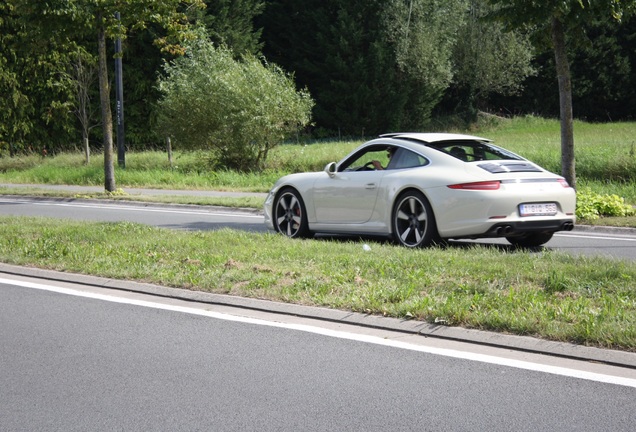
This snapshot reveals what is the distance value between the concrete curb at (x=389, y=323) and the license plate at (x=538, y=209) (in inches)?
151

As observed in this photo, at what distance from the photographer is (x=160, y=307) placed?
7750 mm

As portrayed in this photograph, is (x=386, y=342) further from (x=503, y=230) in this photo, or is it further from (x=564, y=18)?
(x=564, y=18)

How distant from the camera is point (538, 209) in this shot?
1031cm

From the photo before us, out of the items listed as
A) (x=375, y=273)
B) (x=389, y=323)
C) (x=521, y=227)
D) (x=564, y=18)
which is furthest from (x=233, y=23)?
(x=389, y=323)

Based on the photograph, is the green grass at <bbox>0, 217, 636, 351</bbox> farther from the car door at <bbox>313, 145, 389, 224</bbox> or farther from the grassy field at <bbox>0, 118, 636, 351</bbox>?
the car door at <bbox>313, 145, 389, 224</bbox>

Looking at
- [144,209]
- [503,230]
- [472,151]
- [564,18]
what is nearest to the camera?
[503,230]

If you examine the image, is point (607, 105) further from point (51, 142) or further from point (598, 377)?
point (598, 377)

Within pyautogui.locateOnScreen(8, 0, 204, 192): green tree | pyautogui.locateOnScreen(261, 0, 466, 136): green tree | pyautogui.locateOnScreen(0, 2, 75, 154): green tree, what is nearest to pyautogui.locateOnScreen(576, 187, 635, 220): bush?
pyautogui.locateOnScreen(8, 0, 204, 192): green tree

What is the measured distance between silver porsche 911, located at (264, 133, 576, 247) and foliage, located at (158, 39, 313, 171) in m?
16.3

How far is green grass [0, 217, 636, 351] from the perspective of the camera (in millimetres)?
6461

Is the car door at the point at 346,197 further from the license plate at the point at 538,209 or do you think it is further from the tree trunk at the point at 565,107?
the tree trunk at the point at 565,107

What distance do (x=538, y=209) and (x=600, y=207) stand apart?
17.3 feet

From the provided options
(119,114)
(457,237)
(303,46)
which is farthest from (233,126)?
(303,46)

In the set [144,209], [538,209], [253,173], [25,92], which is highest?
[25,92]
